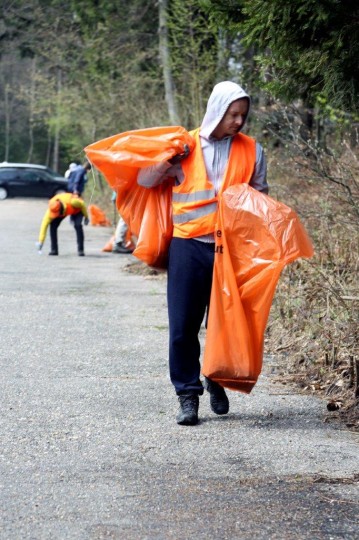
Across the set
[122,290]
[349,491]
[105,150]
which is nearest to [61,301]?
[122,290]

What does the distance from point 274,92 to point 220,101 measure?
4.46 feet

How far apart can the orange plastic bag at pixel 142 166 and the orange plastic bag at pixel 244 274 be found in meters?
0.41

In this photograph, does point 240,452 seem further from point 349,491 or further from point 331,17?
point 331,17

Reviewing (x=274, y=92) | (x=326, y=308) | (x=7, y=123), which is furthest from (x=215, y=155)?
(x=7, y=123)

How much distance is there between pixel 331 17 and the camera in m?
6.00

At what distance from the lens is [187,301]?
646cm

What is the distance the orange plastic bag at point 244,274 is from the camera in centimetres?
627

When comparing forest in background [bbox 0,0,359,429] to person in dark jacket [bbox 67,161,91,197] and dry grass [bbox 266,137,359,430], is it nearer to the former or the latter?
dry grass [bbox 266,137,359,430]

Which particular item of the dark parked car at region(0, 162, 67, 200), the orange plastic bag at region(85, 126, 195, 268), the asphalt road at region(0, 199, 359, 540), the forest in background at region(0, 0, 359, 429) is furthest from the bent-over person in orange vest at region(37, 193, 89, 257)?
the dark parked car at region(0, 162, 67, 200)

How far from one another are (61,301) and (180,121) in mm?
10363

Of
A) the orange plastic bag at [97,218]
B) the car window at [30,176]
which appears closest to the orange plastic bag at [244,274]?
the orange plastic bag at [97,218]

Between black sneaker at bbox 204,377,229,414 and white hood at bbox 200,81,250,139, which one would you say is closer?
white hood at bbox 200,81,250,139

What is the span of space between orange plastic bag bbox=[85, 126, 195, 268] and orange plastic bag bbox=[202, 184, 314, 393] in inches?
16.0

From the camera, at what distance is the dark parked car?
171 ft
